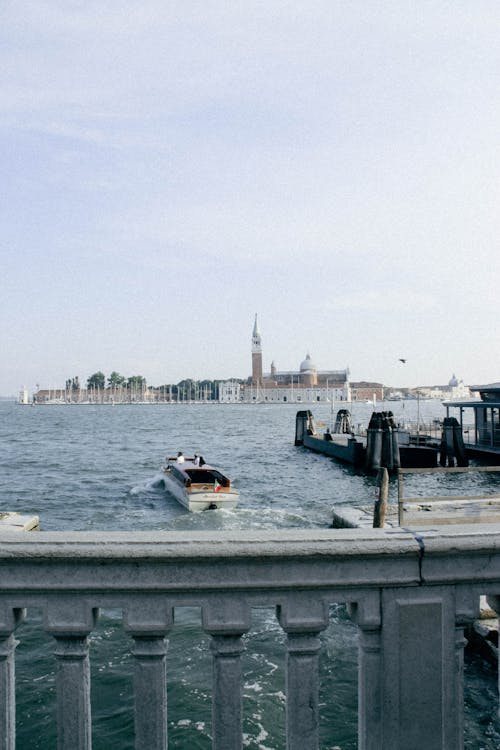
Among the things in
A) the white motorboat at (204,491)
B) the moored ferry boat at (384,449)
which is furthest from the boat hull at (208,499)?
the moored ferry boat at (384,449)

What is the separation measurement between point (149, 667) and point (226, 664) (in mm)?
337

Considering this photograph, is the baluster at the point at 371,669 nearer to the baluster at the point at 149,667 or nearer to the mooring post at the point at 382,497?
the baluster at the point at 149,667

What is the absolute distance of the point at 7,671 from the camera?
2920 mm

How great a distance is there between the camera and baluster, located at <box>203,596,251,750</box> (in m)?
2.88

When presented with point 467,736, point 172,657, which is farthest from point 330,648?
point 467,736

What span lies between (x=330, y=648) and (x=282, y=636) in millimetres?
1147

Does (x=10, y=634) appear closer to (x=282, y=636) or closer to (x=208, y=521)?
(x=282, y=636)

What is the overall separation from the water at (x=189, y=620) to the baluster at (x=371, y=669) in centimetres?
644

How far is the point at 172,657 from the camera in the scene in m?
12.2

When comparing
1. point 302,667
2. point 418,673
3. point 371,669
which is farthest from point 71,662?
point 418,673

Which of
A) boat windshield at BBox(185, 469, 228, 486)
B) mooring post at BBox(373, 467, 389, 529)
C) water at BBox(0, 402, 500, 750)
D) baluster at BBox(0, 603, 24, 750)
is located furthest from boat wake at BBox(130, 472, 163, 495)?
baluster at BBox(0, 603, 24, 750)

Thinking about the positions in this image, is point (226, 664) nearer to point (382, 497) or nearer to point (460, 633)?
point (460, 633)

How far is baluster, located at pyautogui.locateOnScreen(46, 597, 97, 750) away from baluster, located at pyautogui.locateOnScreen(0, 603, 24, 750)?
0.54ft

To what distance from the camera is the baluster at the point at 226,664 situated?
2.88 metres
